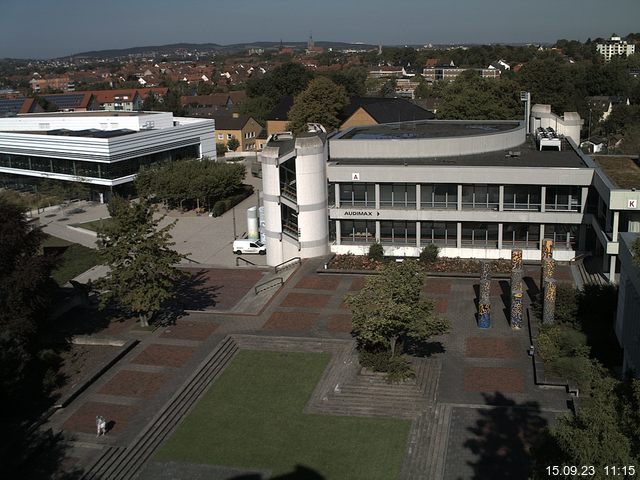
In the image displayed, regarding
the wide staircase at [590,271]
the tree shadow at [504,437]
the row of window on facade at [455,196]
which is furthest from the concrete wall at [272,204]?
the tree shadow at [504,437]

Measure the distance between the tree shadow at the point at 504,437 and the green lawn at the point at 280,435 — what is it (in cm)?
234

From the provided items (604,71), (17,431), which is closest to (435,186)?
(17,431)

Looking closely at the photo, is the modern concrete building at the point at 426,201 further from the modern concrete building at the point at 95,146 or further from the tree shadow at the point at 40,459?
the modern concrete building at the point at 95,146

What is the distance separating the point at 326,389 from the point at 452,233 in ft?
60.1

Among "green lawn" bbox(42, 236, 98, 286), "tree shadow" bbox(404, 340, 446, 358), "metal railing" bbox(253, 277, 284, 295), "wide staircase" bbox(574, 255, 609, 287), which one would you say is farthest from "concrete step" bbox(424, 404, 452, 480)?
"green lawn" bbox(42, 236, 98, 286)

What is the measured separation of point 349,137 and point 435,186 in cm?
888

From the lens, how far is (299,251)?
40844 mm

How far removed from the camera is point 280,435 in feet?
74.4

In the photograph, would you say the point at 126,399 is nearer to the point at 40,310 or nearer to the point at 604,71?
the point at 40,310

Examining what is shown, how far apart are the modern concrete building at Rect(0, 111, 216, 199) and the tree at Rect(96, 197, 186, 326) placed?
114 ft

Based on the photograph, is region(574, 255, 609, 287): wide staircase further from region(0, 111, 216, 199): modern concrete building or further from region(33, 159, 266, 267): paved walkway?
region(0, 111, 216, 199): modern concrete building

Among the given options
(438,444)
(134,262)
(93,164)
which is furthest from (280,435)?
(93,164)

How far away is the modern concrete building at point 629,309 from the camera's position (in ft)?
74.2

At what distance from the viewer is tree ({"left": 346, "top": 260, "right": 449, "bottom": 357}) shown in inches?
982
